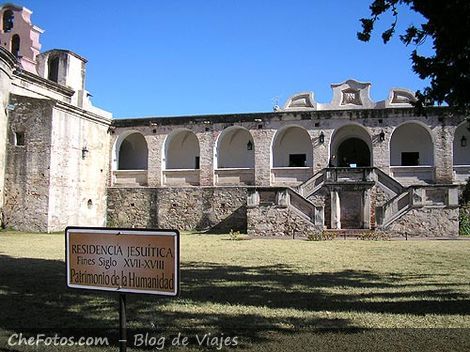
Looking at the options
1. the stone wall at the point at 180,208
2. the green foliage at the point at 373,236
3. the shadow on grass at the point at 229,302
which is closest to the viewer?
the shadow on grass at the point at 229,302

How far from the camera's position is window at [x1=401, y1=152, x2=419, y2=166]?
27.9 meters

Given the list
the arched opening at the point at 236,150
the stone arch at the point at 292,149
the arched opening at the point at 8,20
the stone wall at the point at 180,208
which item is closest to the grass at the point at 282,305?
the stone wall at the point at 180,208

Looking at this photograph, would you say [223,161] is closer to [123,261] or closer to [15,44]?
[15,44]

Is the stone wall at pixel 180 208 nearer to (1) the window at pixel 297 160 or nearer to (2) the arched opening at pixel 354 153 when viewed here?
(1) the window at pixel 297 160

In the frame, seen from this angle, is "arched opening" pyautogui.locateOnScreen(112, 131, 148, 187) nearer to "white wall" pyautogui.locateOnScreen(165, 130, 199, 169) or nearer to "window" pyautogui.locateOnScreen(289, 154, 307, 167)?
"white wall" pyautogui.locateOnScreen(165, 130, 199, 169)

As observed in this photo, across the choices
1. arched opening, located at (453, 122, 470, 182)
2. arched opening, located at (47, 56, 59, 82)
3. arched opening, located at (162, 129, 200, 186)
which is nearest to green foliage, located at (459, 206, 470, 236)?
arched opening, located at (453, 122, 470, 182)

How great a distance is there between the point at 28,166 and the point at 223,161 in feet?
38.0

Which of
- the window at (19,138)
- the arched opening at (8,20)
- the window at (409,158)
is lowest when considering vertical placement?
the window at (409,158)

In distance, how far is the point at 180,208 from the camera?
2727cm

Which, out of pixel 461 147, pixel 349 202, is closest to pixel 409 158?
pixel 461 147

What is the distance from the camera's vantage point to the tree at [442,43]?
A: 655cm

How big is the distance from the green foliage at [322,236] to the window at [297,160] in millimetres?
8467

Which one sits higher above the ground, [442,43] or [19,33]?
[19,33]

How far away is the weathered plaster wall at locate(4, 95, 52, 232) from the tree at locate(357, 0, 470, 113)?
19.6 m
